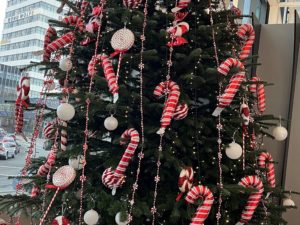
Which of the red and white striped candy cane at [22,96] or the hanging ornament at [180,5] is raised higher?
the hanging ornament at [180,5]

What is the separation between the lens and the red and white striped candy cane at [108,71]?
1.55 meters

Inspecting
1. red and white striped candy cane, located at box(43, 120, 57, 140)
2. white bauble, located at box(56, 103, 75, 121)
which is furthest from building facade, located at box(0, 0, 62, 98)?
white bauble, located at box(56, 103, 75, 121)

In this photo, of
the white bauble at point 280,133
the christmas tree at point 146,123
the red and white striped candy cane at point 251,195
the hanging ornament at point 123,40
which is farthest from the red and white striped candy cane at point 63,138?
the white bauble at point 280,133

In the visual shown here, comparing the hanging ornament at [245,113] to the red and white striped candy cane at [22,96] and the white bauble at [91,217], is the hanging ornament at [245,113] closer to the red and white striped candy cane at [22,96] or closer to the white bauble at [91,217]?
the white bauble at [91,217]

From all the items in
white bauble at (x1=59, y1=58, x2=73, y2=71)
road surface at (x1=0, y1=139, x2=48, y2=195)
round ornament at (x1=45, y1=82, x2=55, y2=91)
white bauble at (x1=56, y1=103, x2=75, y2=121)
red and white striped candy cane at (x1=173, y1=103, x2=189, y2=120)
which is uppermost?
white bauble at (x1=59, y1=58, x2=73, y2=71)

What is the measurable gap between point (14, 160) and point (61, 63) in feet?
4.83

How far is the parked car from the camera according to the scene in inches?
110

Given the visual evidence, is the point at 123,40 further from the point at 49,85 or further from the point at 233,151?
the point at 233,151

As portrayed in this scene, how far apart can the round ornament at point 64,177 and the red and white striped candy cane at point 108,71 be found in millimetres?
394

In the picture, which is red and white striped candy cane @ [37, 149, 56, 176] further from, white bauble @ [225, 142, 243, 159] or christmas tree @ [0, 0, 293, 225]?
white bauble @ [225, 142, 243, 159]

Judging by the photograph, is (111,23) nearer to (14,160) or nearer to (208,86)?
(208,86)

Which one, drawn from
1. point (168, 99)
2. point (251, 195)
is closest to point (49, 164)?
point (168, 99)

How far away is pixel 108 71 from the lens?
1599 mm

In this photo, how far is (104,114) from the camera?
5.89 feet
